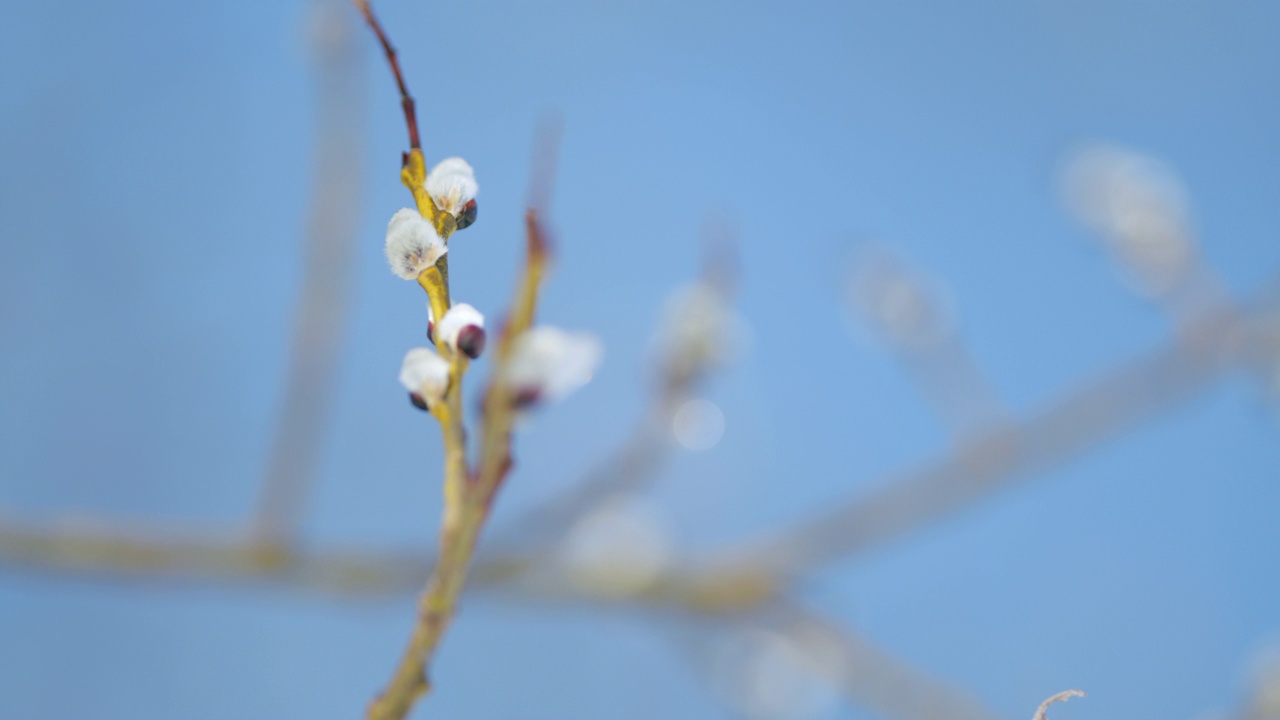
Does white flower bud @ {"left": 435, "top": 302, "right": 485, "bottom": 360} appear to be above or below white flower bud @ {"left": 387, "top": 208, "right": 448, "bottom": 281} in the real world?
below

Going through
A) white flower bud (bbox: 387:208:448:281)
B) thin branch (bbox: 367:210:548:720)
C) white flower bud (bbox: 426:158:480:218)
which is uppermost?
white flower bud (bbox: 426:158:480:218)

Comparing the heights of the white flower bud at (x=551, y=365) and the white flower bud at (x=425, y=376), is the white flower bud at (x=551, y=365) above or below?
above
